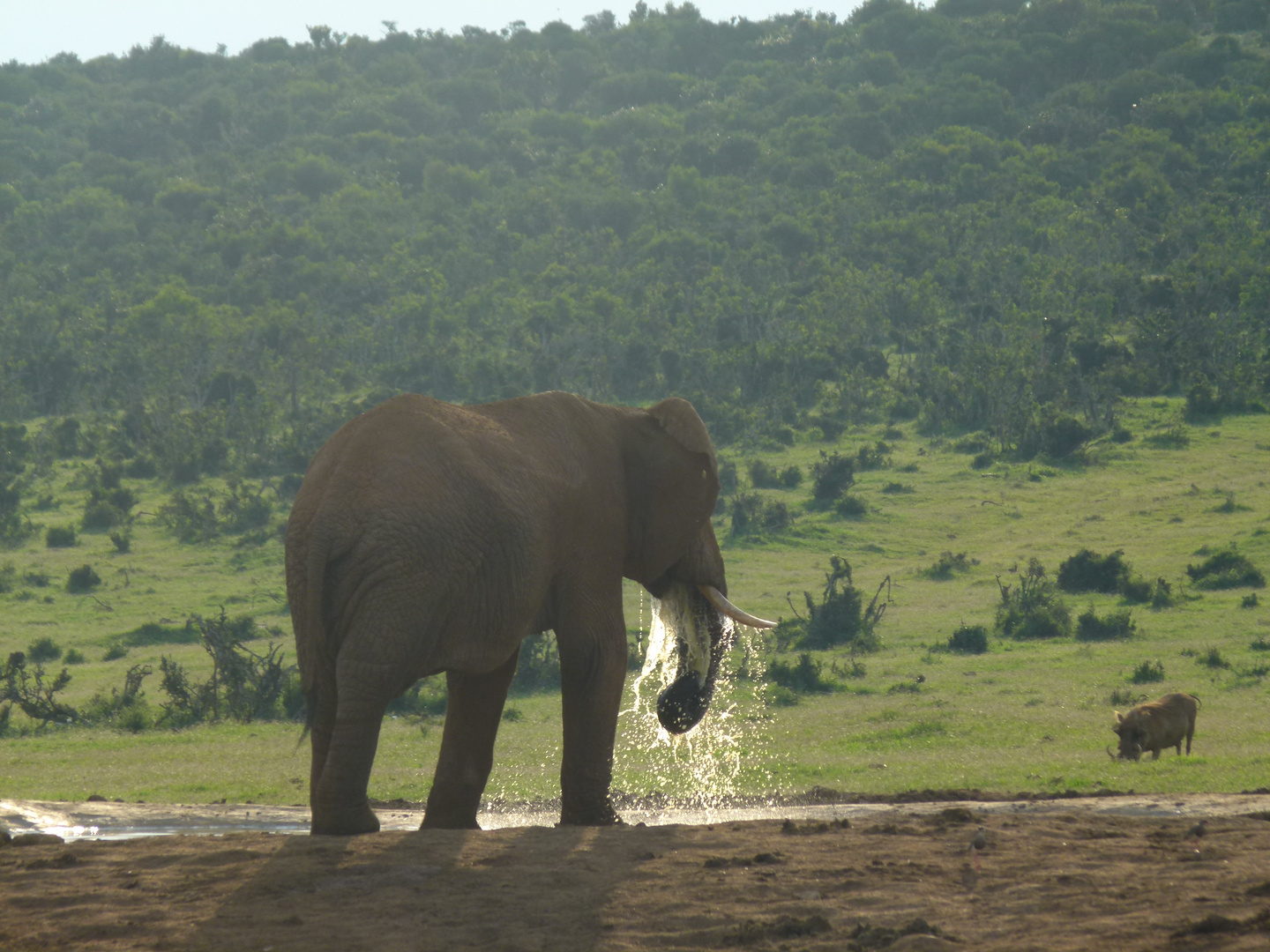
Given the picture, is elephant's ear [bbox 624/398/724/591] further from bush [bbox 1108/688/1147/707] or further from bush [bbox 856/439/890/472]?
bush [bbox 856/439/890/472]

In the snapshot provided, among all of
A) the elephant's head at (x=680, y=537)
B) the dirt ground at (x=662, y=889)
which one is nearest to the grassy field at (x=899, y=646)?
the elephant's head at (x=680, y=537)

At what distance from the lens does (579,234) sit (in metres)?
54.6

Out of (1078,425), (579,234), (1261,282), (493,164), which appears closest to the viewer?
(1078,425)

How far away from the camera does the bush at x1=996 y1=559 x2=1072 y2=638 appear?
56.9 feet

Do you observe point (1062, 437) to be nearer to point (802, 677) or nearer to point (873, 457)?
point (873, 457)

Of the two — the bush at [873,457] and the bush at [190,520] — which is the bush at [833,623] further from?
the bush at [190,520]

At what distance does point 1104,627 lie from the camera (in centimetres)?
1698

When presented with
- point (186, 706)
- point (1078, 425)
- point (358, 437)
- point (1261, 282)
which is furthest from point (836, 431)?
point (358, 437)

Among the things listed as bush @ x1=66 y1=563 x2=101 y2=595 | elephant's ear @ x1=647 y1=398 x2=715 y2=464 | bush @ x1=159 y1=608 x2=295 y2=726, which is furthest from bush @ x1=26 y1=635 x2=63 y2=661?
elephant's ear @ x1=647 y1=398 x2=715 y2=464

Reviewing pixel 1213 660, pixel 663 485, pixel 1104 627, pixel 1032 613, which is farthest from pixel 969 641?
pixel 663 485

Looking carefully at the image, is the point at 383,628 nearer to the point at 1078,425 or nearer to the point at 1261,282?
the point at 1078,425

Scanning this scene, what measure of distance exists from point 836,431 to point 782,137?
34.2 metres

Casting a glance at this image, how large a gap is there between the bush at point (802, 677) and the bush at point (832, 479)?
9534 mm

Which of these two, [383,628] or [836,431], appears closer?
[383,628]
